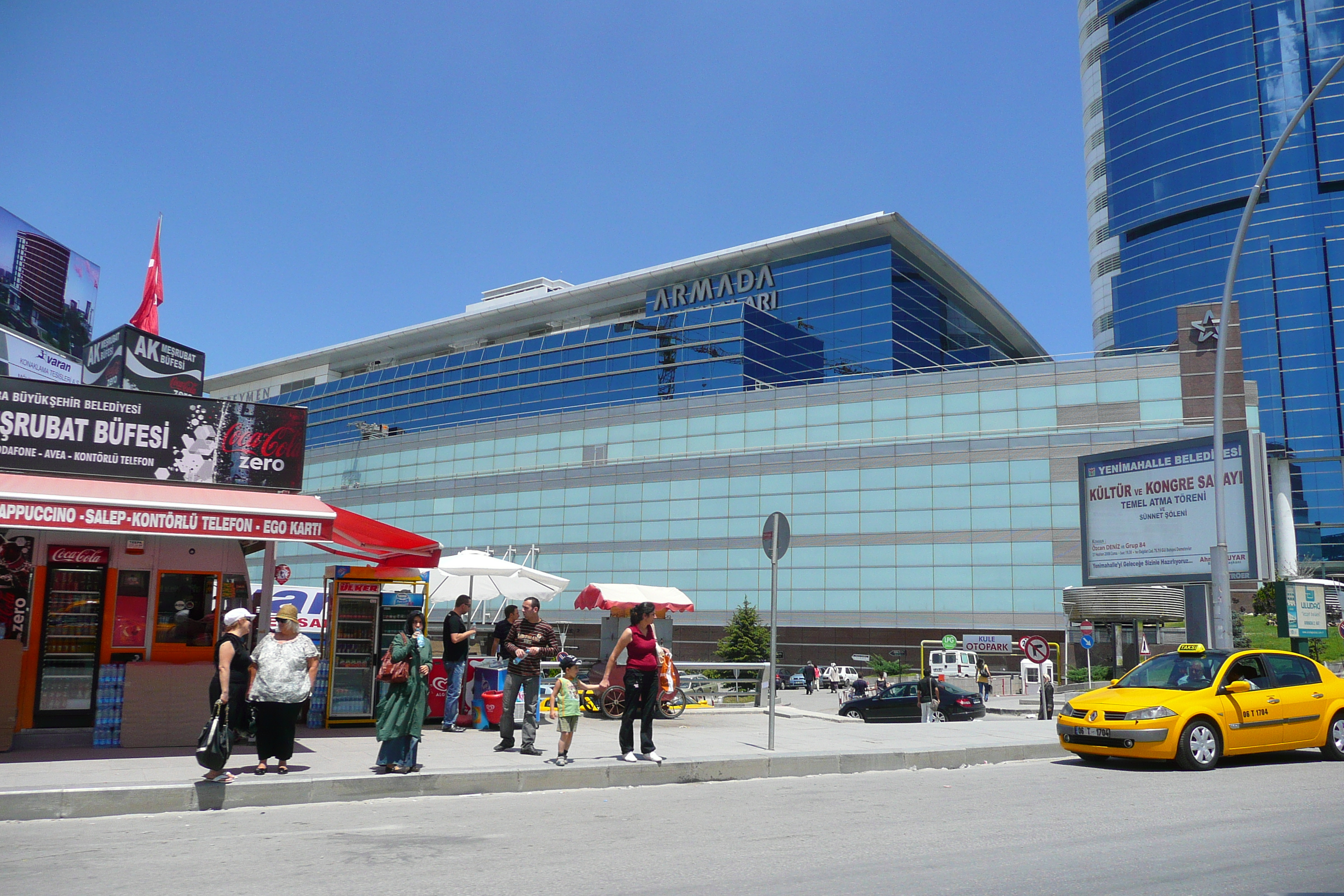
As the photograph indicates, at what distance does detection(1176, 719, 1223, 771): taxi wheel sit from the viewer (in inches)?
463

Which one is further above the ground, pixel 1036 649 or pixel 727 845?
pixel 1036 649

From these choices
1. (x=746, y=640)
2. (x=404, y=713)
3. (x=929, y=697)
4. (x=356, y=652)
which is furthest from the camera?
(x=746, y=640)

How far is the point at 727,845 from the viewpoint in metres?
7.40

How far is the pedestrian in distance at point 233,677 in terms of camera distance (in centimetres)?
897

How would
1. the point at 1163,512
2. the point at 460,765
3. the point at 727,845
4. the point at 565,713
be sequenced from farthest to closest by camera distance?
the point at 1163,512
the point at 565,713
the point at 460,765
the point at 727,845

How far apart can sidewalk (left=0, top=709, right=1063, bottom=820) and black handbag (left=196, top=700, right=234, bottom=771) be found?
0.91 feet

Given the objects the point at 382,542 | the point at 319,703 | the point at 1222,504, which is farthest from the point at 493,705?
the point at 1222,504

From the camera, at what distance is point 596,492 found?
60.0m

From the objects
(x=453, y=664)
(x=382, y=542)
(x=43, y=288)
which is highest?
(x=43, y=288)

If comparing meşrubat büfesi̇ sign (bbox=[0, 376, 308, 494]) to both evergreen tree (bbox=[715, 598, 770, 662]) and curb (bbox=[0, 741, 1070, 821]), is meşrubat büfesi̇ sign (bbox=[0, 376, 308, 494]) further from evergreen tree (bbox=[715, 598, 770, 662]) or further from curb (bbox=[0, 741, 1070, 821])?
evergreen tree (bbox=[715, 598, 770, 662])

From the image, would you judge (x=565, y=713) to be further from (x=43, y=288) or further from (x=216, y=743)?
(x=43, y=288)

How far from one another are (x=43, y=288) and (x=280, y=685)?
26646 millimetres

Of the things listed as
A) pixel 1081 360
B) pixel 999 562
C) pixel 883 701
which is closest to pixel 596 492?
pixel 999 562

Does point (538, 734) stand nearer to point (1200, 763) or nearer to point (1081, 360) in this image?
point (1200, 763)
